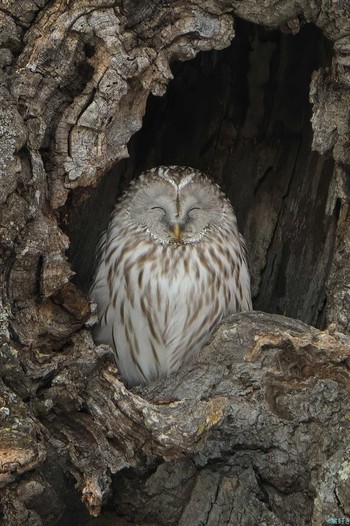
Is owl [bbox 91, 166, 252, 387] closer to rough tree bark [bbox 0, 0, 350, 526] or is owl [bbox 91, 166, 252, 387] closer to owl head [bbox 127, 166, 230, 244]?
owl head [bbox 127, 166, 230, 244]

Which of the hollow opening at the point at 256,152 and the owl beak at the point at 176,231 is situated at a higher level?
the hollow opening at the point at 256,152

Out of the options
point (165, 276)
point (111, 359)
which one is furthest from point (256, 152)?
point (111, 359)

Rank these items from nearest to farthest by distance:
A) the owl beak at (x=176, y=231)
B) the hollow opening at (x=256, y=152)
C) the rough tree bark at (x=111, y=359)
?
1. the rough tree bark at (x=111, y=359)
2. the owl beak at (x=176, y=231)
3. the hollow opening at (x=256, y=152)

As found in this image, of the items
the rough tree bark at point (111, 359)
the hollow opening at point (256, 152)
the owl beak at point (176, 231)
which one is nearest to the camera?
the rough tree bark at point (111, 359)

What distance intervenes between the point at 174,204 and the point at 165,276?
36 cm

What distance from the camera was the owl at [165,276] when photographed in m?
4.65

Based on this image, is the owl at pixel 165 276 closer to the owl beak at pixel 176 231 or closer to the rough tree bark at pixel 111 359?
the owl beak at pixel 176 231

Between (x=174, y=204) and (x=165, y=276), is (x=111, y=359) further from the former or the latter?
(x=174, y=204)

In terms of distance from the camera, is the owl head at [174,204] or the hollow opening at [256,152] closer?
the owl head at [174,204]

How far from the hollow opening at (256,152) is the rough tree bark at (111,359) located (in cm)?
92

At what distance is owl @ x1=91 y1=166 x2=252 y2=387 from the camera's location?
4648 millimetres

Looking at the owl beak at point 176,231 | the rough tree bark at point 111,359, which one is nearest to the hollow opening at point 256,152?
the owl beak at point 176,231

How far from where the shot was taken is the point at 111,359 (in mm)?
3859

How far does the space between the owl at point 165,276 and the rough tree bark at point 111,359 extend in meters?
0.59
